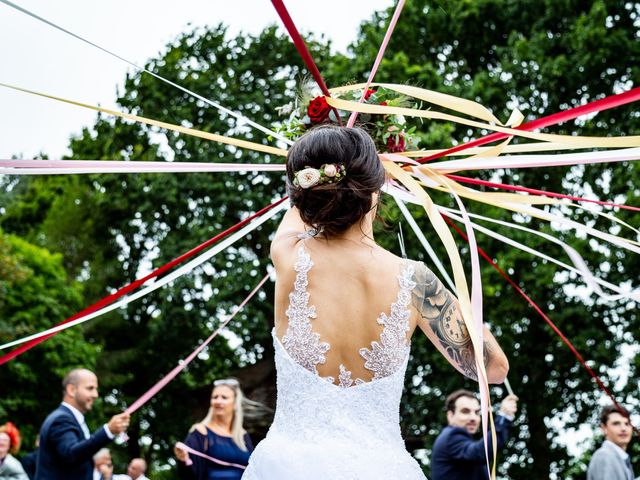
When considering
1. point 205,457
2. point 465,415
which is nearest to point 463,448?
point 465,415

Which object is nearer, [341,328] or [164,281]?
[341,328]

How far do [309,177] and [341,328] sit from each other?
492 mm

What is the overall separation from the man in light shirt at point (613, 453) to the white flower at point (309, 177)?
4809 millimetres

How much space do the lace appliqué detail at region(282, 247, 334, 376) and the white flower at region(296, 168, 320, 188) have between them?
0.93 ft

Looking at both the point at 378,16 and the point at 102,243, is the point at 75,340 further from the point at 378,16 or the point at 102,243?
the point at 378,16

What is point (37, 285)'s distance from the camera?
22109 millimetres

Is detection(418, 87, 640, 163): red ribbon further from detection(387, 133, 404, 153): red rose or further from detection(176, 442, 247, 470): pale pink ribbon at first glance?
detection(176, 442, 247, 470): pale pink ribbon

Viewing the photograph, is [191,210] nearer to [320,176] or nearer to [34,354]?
[34,354]

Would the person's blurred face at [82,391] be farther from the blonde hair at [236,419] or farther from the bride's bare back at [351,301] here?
the bride's bare back at [351,301]

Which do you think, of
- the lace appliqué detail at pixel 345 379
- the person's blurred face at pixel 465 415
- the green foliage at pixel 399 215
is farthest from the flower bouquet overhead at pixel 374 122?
the green foliage at pixel 399 215

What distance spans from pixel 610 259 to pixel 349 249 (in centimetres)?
1345

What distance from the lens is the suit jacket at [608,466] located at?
7.12 meters

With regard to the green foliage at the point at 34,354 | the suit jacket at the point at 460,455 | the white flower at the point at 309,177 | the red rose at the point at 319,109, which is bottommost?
the white flower at the point at 309,177

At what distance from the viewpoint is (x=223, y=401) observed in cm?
699
